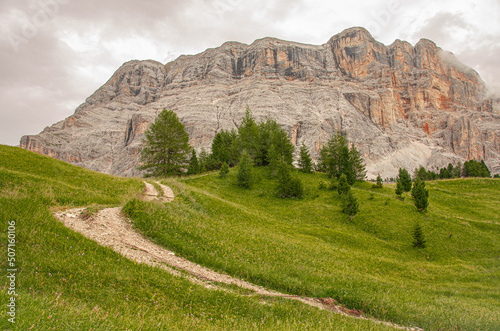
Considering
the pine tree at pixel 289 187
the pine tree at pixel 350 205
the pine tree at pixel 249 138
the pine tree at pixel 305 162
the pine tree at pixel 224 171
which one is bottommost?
the pine tree at pixel 350 205

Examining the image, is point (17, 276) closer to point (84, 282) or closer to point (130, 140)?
point (84, 282)

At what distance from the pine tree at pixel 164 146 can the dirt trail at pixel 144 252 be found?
106 ft

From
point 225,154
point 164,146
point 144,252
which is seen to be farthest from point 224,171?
point 144,252

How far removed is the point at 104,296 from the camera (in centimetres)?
598

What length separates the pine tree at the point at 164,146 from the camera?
42.6m

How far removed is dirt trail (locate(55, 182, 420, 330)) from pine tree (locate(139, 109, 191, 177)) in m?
32.3

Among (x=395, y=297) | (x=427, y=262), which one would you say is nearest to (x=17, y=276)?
(x=395, y=297)

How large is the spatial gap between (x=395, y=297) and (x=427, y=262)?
14.6 metres

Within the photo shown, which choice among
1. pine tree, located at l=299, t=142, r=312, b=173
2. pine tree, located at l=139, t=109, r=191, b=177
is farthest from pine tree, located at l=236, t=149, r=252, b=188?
pine tree, located at l=299, t=142, r=312, b=173

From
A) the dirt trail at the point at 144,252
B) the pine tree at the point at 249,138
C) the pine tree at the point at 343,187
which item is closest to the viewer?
the dirt trail at the point at 144,252

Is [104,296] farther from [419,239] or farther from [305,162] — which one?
[305,162]

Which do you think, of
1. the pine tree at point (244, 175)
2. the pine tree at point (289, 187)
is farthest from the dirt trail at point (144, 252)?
the pine tree at point (244, 175)

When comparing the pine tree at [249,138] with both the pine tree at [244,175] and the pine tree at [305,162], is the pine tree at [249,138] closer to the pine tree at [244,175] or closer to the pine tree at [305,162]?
the pine tree at [305,162]

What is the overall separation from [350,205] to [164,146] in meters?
33.2
